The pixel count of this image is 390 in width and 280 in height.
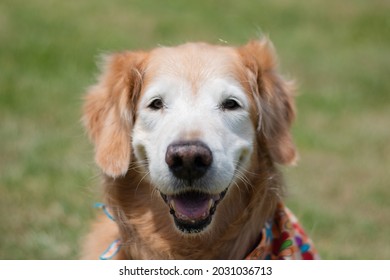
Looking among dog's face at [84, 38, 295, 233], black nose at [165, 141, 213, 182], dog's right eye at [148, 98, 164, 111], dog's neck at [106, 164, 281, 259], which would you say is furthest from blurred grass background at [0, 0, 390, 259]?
black nose at [165, 141, 213, 182]

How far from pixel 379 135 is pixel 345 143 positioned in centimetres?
67

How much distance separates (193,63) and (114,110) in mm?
610

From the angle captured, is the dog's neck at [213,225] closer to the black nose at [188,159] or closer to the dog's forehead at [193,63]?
the black nose at [188,159]

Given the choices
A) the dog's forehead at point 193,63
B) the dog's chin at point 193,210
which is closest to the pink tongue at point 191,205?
the dog's chin at point 193,210

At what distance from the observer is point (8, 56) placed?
11.6 meters

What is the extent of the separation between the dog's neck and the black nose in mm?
559

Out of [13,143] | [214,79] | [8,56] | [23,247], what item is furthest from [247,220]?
[8,56]

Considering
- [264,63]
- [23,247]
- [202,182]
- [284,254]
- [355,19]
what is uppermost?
[264,63]

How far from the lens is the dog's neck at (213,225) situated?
4.67 metres

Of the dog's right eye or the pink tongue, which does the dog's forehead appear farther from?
the pink tongue

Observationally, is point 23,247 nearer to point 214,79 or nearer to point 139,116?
point 139,116

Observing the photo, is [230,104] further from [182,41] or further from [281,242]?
[182,41]

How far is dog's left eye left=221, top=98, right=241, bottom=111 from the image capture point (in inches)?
176

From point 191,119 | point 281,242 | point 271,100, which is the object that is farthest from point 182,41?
point 191,119
